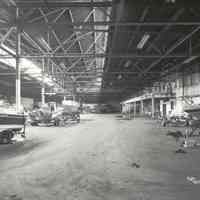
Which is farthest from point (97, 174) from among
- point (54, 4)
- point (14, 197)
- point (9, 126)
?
point (54, 4)

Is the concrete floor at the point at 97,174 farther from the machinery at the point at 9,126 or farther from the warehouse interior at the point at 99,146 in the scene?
the machinery at the point at 9,126

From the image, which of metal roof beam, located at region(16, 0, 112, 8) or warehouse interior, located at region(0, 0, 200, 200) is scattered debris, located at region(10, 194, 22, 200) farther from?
metal roof beam, located at region(16, 0, 112, 8)

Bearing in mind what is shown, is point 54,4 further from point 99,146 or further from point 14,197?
point 14,197

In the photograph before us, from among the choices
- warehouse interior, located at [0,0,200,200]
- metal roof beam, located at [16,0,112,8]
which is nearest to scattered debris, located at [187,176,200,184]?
warehouse interior, located at [0,0,200,200]

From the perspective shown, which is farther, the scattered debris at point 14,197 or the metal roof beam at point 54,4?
the metal roof beam at point 54,4

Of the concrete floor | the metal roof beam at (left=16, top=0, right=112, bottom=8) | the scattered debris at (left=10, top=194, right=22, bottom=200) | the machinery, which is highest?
the metal roof beam at (left=16, top=0, right=112, bottom=8)

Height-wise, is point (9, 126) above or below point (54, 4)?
below

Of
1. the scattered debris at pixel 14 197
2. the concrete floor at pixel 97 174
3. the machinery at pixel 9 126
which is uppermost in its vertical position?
the machinery at pixel 9 126

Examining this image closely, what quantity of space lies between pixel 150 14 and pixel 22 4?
209 inches

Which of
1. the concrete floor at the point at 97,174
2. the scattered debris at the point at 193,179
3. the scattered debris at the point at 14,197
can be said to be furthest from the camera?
the scattered debris at the point at 193,179

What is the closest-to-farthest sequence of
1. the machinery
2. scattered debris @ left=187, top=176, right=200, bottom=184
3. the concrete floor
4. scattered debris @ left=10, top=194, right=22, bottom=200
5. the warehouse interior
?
scattered debris @ left=10, top=194, right=22, bottom=200, the concrete floor, the warehouse interior, scattered debris @ left=187, top=176, right=200, bottom=184, the machinery

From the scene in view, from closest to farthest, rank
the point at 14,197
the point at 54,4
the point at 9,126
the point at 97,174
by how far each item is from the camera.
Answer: the point at 14,197 < the point at 97,174 < the point at 9,126 < the point at 54,4

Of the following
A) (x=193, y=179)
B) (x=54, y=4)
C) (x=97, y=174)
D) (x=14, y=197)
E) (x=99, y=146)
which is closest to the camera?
(x=14, y=197)

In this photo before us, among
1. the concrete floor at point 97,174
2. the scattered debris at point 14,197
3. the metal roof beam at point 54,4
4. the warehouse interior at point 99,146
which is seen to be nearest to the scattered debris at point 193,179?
the warehouse interior at point 99,146
